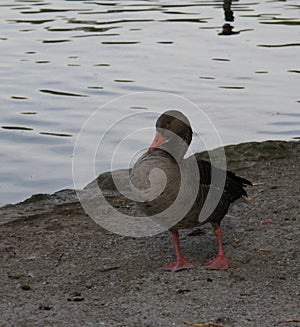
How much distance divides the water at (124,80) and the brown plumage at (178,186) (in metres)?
3.97

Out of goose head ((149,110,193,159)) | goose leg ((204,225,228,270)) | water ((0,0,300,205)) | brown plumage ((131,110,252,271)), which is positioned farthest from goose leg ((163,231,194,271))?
water ((0,0,300,205))

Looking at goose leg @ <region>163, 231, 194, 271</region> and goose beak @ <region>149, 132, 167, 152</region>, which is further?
goose leg @ <region>163, 231, 194, 271</region>

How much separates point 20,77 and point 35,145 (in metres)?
4.06

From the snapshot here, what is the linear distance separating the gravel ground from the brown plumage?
38 centimetres

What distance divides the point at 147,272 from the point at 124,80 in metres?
8.89

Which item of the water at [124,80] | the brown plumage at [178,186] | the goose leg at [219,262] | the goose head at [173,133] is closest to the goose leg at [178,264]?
the brown plumage at [178,186]

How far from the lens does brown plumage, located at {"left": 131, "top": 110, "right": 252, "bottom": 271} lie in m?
6.57

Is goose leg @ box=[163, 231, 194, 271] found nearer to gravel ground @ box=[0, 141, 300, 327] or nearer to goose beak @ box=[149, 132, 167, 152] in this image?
gravel ground @ box=[0, 141, 300, 327]

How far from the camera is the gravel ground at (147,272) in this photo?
6109 mm

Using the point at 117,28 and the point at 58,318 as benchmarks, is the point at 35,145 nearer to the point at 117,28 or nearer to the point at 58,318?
the point at 58,318

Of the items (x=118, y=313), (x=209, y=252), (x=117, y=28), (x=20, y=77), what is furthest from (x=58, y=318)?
Result: (x=117, y=28)

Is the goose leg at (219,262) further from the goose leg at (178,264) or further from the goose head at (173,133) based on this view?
the goose head at (173,133)

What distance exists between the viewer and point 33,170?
1142 cm

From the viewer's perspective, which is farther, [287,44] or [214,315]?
[287,44]
